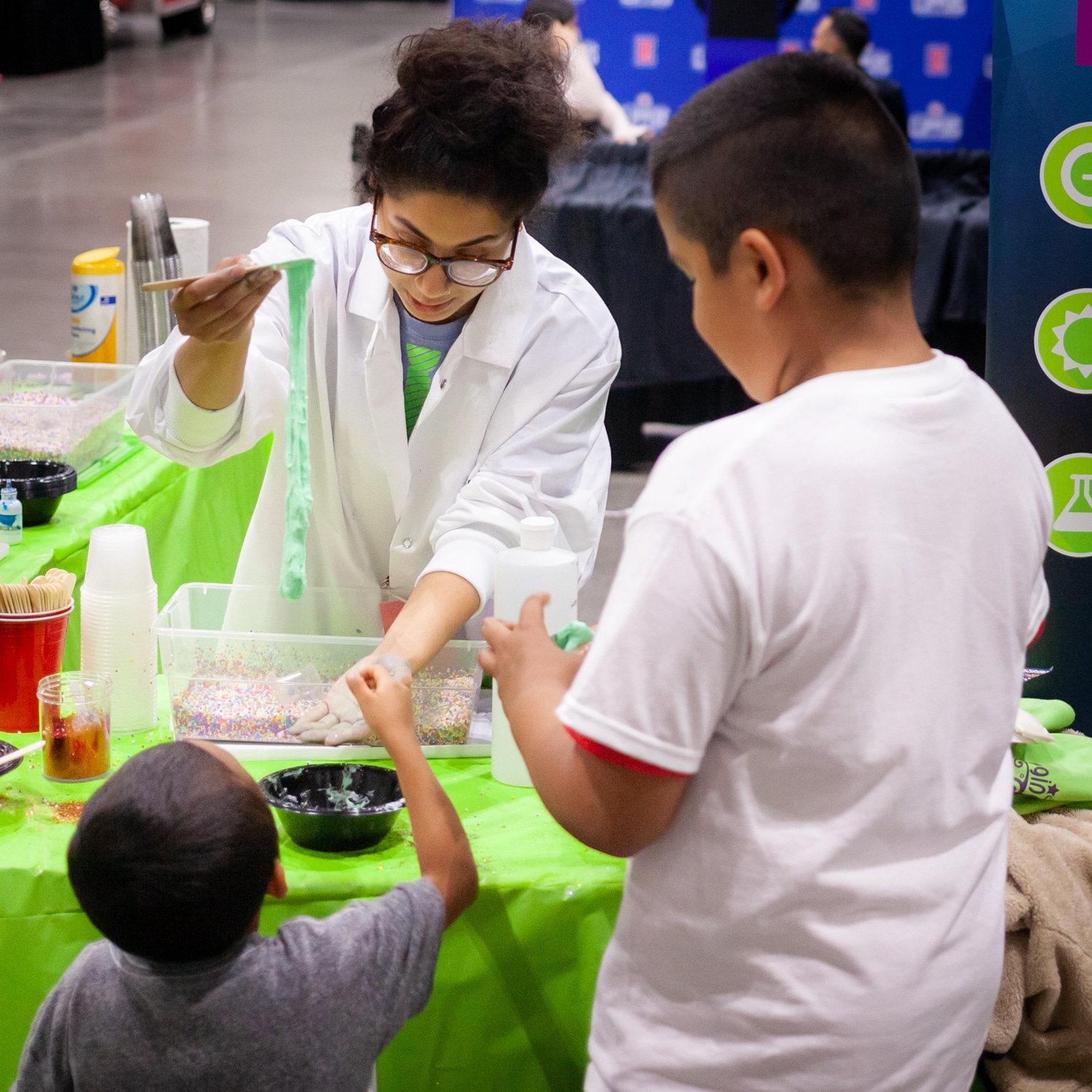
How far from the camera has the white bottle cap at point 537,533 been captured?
59.5 inches

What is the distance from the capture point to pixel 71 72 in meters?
13.2

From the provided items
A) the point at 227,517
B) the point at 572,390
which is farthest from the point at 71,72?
the point at 572,390

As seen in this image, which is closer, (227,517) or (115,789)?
(115,789)

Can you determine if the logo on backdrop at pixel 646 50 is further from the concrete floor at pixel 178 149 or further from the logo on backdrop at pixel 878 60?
the concrete floor at pixel 178 149

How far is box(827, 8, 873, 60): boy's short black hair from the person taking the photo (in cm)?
658

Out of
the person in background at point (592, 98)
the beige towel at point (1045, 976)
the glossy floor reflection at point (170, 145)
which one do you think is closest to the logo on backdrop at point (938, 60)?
the person in background at point (592, 98)

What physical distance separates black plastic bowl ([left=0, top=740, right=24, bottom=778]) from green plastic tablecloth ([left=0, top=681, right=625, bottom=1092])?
43mm

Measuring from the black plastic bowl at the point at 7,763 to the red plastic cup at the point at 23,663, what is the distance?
0.06m

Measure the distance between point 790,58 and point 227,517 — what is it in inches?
92.0

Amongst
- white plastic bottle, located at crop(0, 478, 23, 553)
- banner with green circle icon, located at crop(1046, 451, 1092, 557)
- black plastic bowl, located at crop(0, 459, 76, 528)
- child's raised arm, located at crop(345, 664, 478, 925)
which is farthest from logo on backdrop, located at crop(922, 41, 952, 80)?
child's raised arm, located at crop(345, 664, 478, 925)

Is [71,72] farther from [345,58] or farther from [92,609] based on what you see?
[92,609]

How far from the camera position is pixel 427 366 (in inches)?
76.1

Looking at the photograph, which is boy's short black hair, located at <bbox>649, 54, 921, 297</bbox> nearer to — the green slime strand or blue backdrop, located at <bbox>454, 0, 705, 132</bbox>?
the green slime strand

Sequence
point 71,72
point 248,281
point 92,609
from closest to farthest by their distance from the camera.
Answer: point 248,281, point 92,609, point 71,72
